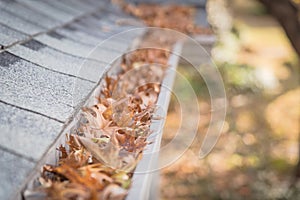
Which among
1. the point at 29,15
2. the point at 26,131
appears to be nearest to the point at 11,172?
the point at 26,131

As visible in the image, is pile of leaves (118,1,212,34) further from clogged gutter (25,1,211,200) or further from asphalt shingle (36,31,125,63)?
clogged gutter (25,1,211,200)

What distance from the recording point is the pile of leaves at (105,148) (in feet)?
3.87

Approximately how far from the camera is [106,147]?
140cm

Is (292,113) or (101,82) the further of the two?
(292,113)

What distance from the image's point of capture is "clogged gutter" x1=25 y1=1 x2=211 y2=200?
3.88 ft

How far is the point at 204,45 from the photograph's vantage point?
4004 millimetres

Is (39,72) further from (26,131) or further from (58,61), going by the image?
(26,131)

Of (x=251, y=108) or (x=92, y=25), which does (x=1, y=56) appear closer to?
(x=92, y=25)

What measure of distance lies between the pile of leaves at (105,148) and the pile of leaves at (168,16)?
189 cm

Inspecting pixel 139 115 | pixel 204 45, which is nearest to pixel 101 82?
pixel 139 115

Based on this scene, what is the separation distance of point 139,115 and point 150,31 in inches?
72.3

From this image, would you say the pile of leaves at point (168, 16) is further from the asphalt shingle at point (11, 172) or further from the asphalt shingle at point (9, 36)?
the asphalt shingle at point (11, 172)

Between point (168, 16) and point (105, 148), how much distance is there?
3166 mm

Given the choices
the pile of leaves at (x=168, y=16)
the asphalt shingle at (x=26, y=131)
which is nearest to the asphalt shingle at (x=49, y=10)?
the pile of leaves at (x=168, y=16)
